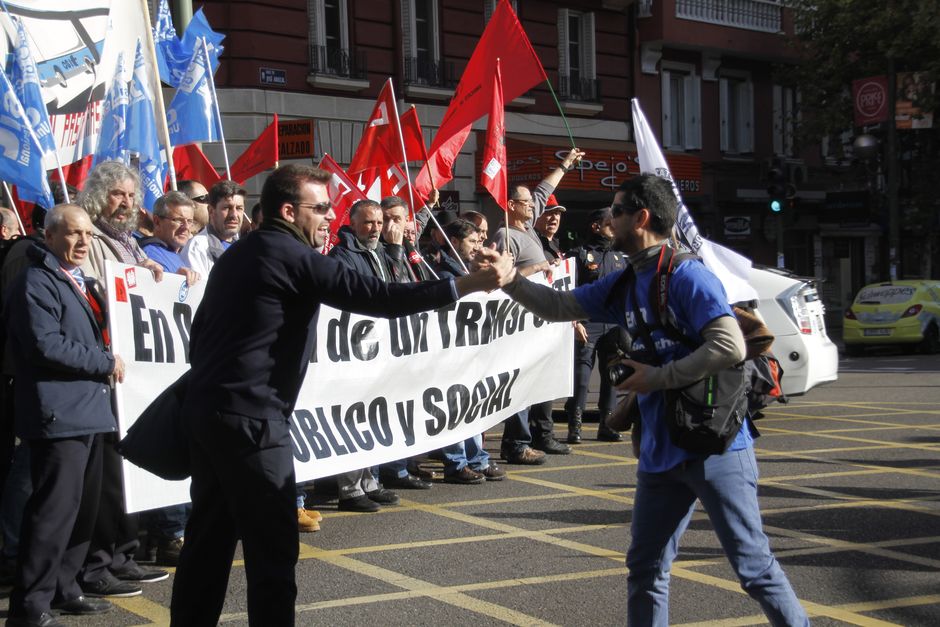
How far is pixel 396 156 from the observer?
36.0 feet

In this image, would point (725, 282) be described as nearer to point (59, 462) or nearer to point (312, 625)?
point (312, 625)

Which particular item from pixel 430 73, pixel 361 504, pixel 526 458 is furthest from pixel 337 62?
pixel 361 504

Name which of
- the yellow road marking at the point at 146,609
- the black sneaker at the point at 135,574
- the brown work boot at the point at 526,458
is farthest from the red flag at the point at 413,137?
the yellow road marking at the point at 146,609

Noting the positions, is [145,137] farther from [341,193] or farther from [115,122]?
[341,193]

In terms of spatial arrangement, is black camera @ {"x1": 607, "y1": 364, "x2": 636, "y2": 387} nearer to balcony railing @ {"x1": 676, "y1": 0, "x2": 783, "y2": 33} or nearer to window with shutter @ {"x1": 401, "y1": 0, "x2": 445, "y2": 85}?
window with shutter @ {"x1": 401, "y1": 0, "x2": 445, "y2": 85}

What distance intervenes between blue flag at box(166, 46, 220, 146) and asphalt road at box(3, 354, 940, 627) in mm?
3771

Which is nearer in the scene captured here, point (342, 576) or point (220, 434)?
point (220, 434)

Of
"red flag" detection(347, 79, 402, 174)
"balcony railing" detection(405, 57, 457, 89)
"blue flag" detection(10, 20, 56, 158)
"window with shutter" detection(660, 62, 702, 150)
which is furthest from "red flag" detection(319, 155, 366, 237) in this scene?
"window with shutter" detection(660, 62, 702, 150)

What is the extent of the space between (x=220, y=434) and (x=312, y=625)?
152 centimetres

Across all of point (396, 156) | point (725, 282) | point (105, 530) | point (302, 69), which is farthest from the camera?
point (302, 69)

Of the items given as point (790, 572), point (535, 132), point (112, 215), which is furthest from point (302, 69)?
point (790, 572)

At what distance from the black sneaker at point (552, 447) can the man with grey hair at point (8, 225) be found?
4701 millimetres

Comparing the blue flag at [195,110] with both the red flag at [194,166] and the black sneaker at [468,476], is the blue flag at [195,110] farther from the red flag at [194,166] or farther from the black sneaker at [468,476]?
the black sneaker at [468,476]

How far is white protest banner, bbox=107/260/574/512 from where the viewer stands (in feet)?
21.2
